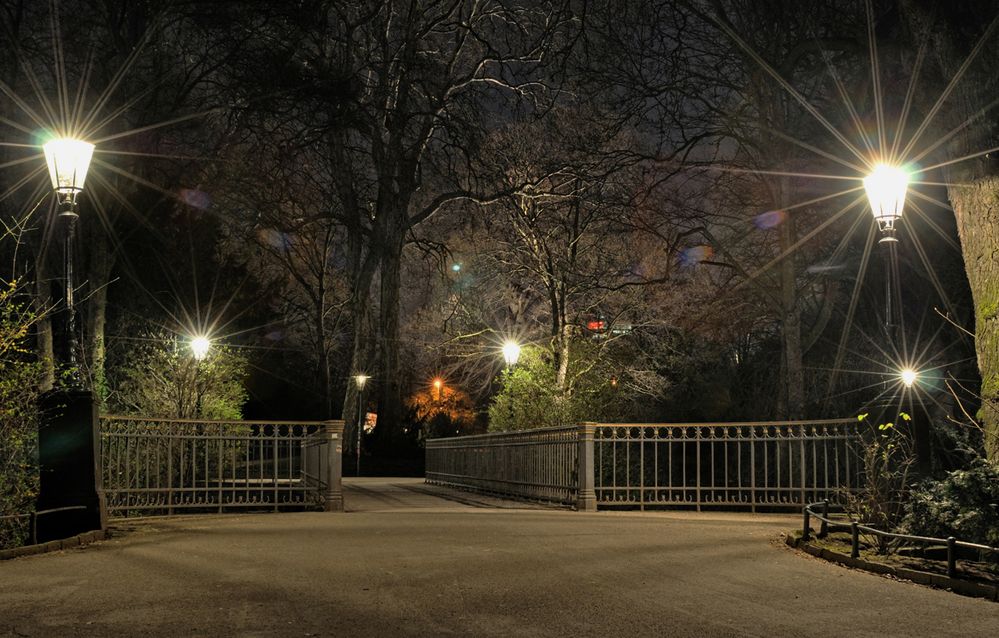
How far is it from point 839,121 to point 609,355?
989 cm

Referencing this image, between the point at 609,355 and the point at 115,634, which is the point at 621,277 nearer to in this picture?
the point at 609,355

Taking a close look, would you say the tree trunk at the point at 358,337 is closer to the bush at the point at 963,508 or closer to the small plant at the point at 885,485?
the small plant at the point at 885,485

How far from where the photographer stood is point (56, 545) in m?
11.2

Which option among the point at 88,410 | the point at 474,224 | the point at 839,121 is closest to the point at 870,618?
the point at 88,410

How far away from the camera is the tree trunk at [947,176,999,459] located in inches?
439

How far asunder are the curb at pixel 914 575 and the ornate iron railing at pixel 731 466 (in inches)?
148

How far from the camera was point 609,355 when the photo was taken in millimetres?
31797

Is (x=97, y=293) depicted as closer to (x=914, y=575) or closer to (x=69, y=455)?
(x=69, y=455)

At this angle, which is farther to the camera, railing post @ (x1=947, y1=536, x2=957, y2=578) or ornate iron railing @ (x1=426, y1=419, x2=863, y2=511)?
ornate iron railing @ (x1=426, y1=419, x2=863, y2=511)

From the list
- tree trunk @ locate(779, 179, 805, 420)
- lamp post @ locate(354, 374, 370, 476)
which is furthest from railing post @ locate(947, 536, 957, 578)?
lamp post @ locate(354, 374, 370, 476)

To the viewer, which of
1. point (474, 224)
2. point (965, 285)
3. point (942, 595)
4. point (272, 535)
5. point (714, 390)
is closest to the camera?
point (942, 595)

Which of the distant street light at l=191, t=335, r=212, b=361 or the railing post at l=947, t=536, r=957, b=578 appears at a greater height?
the distant street light at l=191, t=335, r=212, b=361

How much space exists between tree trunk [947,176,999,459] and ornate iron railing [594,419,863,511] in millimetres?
3421

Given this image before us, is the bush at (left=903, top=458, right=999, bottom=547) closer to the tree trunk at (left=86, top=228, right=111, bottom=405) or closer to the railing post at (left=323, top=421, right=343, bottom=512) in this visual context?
the railing post at (left=323, top=421, right=343, bottom=512)
